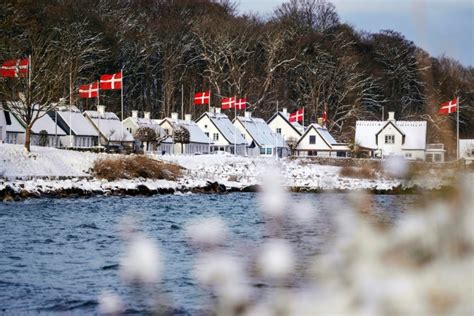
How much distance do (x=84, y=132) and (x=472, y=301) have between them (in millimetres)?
61332

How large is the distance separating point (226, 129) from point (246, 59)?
27.3 metres

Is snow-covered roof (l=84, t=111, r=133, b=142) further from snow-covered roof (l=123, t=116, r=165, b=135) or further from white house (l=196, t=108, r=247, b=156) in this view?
white house (l=196, t=108, r=247, b=156)

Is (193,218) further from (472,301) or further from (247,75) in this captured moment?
(247,75)

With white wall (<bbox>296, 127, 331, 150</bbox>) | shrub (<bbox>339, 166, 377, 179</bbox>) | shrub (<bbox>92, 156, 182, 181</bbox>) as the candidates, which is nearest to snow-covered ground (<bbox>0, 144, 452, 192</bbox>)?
shrub (<bbox>92, 156, 182, 181</bbox>)

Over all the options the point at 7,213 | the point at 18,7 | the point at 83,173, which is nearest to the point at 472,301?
the point at 7,213

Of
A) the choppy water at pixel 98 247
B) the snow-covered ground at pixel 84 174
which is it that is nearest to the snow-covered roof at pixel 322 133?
the snow-covered ground at pixel 84 174

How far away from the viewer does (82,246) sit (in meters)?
15.0

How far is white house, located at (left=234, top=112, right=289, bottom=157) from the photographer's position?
3164 inches

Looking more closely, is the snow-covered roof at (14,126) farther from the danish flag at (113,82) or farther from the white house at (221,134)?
the white house at (221,134)

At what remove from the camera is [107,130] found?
66.2m

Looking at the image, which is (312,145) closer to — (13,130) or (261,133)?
(261,133)

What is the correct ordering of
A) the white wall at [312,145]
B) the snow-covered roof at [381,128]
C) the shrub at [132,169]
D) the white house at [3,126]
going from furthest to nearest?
the white wall at [312,145] → the snow-covered roof at [381,128] → the white house at [3,126] → the shrub at [132,169]

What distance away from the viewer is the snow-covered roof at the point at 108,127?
214 ft

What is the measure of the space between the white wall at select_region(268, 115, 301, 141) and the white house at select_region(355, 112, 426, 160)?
7.73 m
